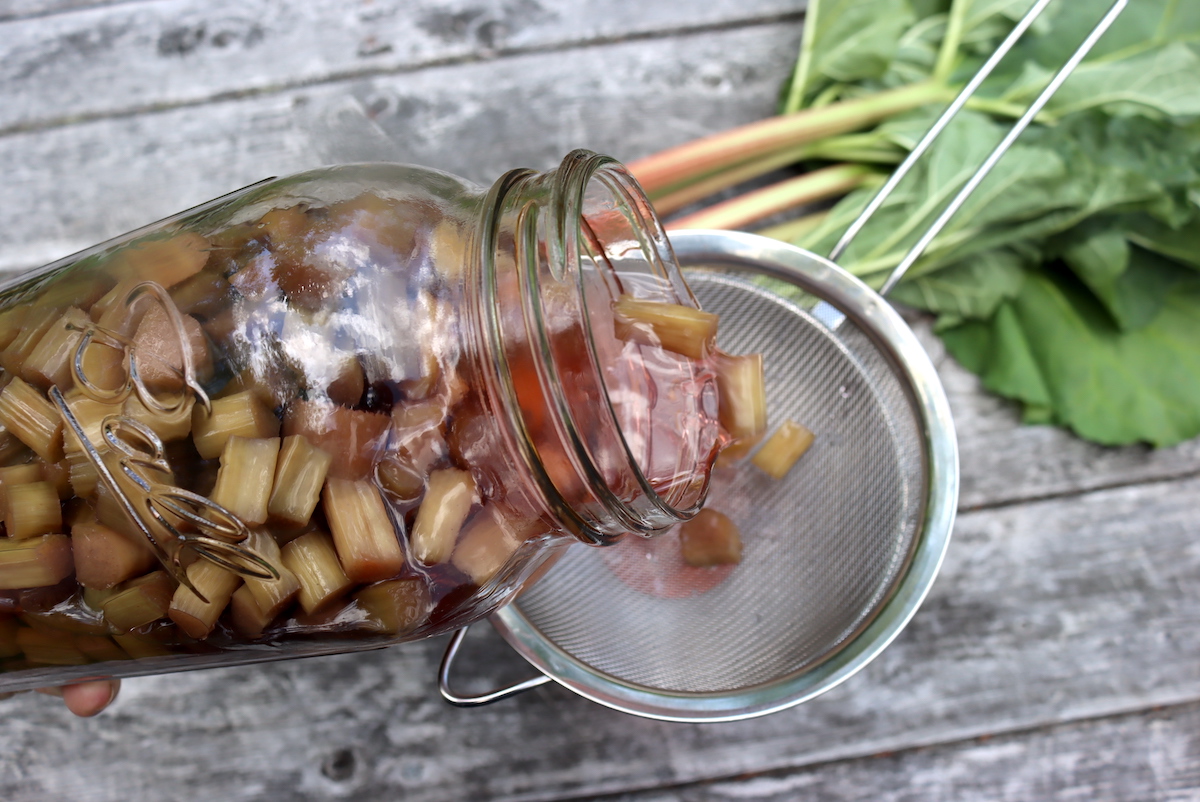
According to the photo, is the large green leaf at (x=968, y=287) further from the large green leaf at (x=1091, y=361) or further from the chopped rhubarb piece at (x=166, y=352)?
the chopped rhubarb piece at (x=166, y=352)

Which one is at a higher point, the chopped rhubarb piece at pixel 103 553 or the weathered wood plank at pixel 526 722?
the chopped rhubarb piece at pixel 103 553

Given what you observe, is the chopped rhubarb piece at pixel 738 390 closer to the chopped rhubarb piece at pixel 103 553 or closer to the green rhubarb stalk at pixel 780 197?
the green rhubarb stalk at pixel 780 197

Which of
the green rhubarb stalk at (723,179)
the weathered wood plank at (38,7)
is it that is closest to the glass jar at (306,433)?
the green rhubarb stalk at (723,179)

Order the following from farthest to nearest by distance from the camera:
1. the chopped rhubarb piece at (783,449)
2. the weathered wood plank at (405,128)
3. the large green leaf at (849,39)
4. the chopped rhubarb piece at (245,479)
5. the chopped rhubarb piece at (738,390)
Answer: the weathered wood plank at (405,128) → the large green leaf at (849,39) → the chopped rhubarb piece at (783,449) → the chopped rhubarb piece at (738,390) → the chopped rhubarb piece at (245,479)

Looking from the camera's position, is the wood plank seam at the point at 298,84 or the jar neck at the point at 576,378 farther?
the wood plank seam at the point at 298,84

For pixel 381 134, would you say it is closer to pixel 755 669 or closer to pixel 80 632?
pixel 80 632

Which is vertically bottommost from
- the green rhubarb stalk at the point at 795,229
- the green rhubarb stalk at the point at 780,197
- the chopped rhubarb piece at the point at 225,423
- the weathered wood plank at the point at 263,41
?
the green rhubarb stalk at the point at 795,229

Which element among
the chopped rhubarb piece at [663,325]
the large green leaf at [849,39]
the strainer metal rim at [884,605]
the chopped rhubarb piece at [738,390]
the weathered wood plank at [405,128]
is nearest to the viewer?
the chopped rhubarb piece at [663,325]
